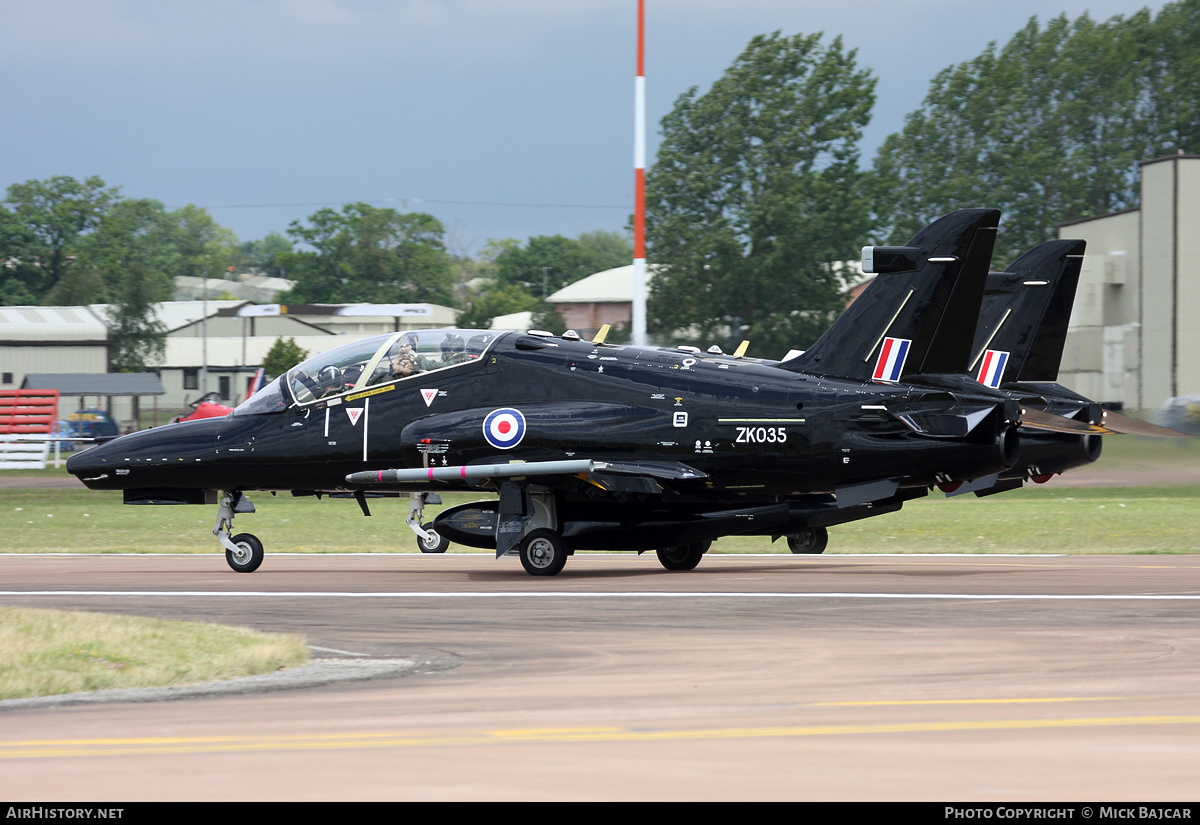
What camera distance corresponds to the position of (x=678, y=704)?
8.72 metres

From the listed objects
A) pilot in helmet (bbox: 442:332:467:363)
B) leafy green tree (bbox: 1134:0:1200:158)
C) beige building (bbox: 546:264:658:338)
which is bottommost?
pilot in helmet (bbox: 442:332:467:363)

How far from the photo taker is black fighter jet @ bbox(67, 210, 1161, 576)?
1728cm

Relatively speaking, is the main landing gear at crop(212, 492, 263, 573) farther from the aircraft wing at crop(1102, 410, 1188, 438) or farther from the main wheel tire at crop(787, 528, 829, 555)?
the aircraft wing at crop(1102, 410, 1188, 438)

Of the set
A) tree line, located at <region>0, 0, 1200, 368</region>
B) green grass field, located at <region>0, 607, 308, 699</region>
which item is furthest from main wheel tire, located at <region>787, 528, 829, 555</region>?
tree line, located at <region>0, 0, 1200, 368</region>

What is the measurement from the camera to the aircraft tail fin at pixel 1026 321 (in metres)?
22.3

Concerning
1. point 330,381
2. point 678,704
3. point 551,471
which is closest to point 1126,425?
point 551,471

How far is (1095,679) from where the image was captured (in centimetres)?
956

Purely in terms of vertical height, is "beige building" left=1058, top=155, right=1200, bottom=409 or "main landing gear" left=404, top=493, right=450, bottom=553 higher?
"beige building" left=1058, top=155, right=1200, bottom=409

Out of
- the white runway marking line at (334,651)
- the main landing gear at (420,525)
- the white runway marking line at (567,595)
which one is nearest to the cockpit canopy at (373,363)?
the main landing gear at (420,525)

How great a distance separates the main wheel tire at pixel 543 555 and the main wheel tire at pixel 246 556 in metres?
3.68

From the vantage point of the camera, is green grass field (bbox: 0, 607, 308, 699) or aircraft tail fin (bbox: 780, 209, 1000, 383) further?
aircraft tail fin (bbox: 780, 209, 1000, 383)

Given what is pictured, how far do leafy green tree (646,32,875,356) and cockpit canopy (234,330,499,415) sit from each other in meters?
53.1

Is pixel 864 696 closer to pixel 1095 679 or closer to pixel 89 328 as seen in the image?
pixel 1095 679
